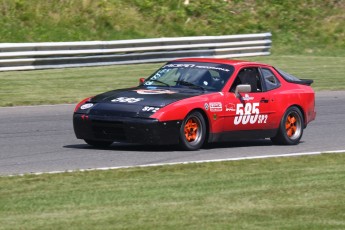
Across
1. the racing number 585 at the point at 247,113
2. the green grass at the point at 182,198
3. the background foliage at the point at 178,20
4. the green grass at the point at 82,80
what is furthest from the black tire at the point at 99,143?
the background foliage at the point at 178,20

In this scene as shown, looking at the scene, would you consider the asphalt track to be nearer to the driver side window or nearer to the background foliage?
the driver side window

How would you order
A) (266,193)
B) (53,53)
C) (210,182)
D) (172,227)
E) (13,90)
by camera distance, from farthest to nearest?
(53,53), (13,90), (210,182), (266,193), (172,227)

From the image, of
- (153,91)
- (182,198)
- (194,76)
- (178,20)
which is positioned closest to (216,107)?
(194,76)

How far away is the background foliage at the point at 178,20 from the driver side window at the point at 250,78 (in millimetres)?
13206

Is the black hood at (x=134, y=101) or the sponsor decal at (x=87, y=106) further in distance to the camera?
the sponsor decal at (x=87, y=106)

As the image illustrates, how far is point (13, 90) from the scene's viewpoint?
20.9 m

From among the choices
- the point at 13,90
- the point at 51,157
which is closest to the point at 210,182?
the point at 51,157

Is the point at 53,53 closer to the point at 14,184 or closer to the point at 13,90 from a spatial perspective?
the point at 13,90

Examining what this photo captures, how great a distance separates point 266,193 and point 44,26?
19159 millimetres

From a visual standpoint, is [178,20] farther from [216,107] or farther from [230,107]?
[216,107]

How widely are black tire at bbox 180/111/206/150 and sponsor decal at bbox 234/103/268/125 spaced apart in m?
0.71

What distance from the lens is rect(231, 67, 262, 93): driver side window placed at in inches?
542

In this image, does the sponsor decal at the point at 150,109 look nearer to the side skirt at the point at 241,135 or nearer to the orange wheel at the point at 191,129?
the orange wheel at the point at 191,129

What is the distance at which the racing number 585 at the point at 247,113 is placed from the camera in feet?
44.1
